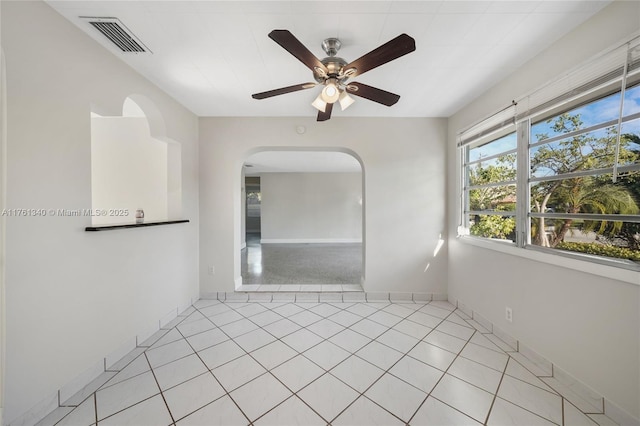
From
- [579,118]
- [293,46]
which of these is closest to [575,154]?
[579,118]

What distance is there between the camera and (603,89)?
1407 millimetres

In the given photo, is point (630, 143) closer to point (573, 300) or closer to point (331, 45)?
point (573, 300)

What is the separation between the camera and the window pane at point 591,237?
1290 mm

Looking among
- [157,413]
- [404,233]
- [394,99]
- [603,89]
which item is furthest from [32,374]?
[603,89]

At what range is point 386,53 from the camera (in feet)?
4.17

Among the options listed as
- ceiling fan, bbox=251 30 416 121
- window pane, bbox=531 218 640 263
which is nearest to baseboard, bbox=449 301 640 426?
window pane, bbox=531 218 640 263

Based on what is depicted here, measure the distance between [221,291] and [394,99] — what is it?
291 cm

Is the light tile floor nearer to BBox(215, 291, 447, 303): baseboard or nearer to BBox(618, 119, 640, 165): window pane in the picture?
BBox(215, 291, 447, 303): baseboard

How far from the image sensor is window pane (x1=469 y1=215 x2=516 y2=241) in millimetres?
2076

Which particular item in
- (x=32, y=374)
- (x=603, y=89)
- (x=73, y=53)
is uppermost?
(x=73, y=53)

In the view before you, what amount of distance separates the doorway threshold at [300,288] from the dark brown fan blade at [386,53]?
8.26ft

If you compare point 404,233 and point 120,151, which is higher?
point 120,151

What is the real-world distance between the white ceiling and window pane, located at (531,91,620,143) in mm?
518

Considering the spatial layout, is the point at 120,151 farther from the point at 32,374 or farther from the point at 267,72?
the point at 32,374
